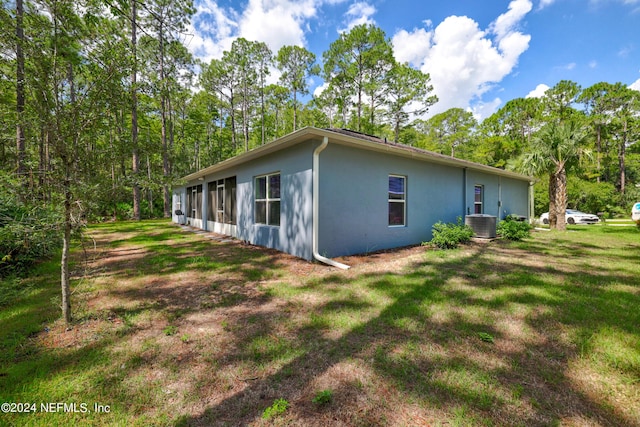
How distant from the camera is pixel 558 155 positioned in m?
10.6

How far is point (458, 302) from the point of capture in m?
3.42

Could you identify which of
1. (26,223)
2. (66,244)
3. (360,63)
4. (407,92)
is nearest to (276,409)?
(66,244)

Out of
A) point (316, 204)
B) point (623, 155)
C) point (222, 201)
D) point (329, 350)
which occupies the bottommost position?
point (329, 350)

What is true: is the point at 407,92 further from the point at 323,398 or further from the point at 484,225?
the point at 323,398

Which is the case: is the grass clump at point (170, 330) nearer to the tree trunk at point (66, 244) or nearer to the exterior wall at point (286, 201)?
the tree trunk at point (66, 244)

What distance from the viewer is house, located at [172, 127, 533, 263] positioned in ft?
18.4

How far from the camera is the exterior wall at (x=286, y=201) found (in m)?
5.65

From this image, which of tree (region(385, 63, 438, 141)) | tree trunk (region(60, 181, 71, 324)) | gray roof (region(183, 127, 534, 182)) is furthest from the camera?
tree (region(385, 63, 438, 141))

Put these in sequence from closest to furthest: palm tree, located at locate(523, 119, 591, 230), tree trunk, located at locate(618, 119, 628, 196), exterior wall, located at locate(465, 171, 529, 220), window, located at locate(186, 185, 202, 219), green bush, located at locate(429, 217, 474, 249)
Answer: green bush, located at locate(429, 217, 474, 249), exterior wall, located at locate(465, 171, 529, 220), palm tree, located at locate(523, 119, 591, 230), window, located at locate(186, 185, 202, 219), tree trunk, located at locate(618, 119, 628, 196)

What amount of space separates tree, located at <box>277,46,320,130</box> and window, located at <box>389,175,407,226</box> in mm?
16610

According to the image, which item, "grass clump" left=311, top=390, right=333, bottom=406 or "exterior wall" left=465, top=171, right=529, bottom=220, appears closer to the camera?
"grass clump" left=311, top=390, right=333, bottom=406

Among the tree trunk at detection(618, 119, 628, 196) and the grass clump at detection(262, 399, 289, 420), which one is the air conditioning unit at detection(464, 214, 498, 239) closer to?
the grass clump at detection(262, 399, 289, 420)

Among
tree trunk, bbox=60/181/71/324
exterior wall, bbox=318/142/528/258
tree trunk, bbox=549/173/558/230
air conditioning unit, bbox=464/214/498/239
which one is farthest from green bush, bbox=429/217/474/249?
tree trunk, bbox=60/181/71/324

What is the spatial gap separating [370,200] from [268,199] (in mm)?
2919
